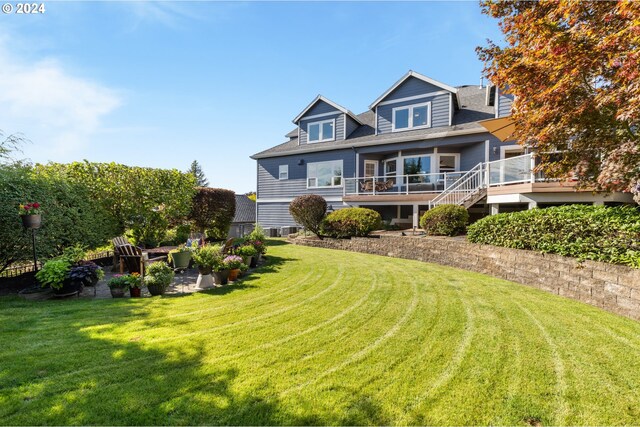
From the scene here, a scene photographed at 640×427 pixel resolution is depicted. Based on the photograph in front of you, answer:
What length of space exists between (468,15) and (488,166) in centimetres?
586

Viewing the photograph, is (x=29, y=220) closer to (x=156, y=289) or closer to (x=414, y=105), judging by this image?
(x=156, y=289)

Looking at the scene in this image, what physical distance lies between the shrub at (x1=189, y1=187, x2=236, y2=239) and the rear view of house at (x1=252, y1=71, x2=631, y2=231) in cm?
572

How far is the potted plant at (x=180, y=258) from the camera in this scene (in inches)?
316

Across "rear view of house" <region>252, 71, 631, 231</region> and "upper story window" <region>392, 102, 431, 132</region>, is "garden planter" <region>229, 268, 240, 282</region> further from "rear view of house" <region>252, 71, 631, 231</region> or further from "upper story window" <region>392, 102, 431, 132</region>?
"upper story window" <region>392, 102, 431, 132</region>

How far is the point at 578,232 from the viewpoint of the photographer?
19.8 ft

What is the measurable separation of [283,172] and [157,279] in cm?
1541

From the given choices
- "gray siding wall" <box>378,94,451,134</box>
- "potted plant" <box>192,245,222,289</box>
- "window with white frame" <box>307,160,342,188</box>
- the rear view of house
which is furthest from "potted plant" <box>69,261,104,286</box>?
"gray siding wall" <box>378,94,451,134</box>

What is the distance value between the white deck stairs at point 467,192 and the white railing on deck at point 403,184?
2.38 ft

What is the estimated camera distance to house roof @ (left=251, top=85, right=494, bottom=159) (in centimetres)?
1487

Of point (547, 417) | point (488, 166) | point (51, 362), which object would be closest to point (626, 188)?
point (547, 417)

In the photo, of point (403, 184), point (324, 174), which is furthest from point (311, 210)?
point (324, 174)

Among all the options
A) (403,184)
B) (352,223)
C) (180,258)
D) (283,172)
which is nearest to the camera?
(180,258)

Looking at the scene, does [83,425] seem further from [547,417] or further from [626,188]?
[626,188]

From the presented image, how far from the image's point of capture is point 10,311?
16.5 ft
